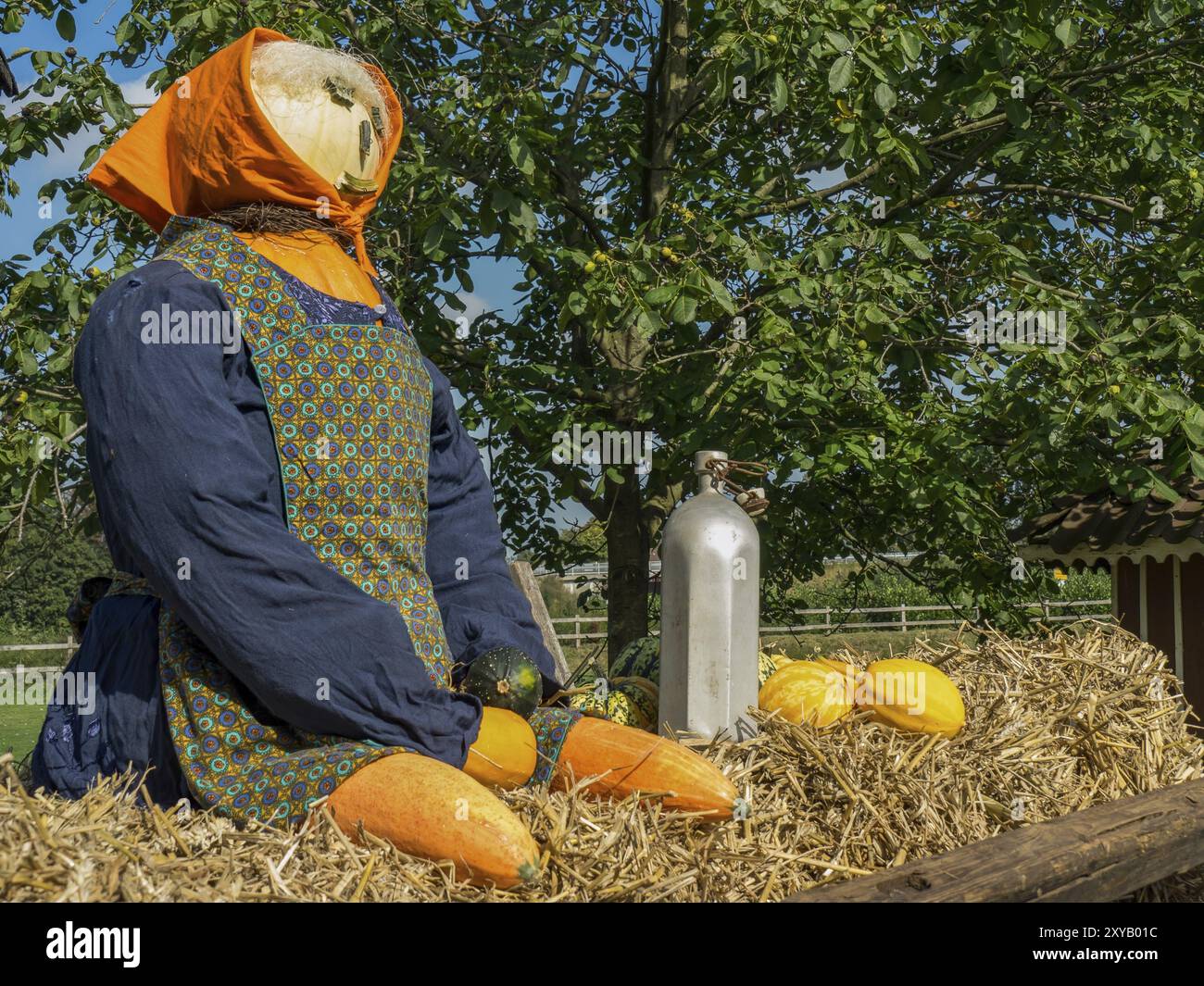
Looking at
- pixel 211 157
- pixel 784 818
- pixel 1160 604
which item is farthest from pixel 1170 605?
pixel 211 157

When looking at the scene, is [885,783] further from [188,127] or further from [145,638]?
[188,127]

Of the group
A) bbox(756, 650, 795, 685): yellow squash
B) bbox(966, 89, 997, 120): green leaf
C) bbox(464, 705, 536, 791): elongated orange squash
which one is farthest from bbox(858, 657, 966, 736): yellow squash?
bbox(966, 89, 997, 120): green leaf

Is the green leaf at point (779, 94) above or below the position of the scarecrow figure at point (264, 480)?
above

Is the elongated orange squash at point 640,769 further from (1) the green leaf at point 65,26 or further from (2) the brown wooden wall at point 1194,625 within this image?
(2) the brown wooden wall at point 1194,625

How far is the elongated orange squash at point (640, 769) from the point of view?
5.90 feet

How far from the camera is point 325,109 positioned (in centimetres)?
196

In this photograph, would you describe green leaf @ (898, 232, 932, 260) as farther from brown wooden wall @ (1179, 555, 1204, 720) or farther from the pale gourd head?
the pale gourd head

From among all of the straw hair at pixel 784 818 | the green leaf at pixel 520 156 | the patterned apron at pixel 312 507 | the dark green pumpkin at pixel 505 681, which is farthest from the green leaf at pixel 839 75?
the dark green pumpkin at pixel 505 681

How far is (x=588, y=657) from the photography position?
282 cm

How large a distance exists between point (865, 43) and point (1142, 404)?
148cm

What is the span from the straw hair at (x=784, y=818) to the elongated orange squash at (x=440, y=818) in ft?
0.07

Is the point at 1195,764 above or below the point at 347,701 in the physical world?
below

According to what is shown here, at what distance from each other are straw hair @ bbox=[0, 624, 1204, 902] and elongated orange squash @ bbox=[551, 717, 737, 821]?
0.04 metres
